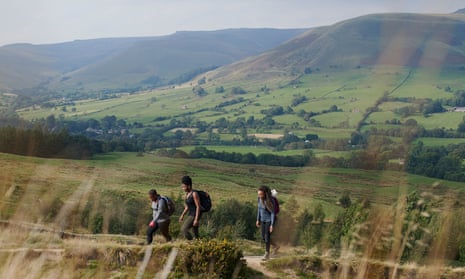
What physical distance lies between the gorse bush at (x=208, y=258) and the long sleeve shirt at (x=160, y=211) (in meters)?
2.05

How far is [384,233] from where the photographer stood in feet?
8.25

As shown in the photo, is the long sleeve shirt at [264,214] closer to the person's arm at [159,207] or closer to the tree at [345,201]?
the person's arm at [159,207]

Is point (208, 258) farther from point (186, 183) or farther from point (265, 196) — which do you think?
point (265, 196)

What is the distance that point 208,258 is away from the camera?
8227 mm

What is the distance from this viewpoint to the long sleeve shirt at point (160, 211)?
34.4ft

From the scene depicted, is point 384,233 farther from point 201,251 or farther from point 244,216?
point 244,216

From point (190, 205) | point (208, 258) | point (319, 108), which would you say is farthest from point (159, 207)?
point (319, 108)

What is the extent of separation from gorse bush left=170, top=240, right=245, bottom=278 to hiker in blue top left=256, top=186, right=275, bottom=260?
2.27 metres

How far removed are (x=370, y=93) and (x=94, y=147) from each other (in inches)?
4330

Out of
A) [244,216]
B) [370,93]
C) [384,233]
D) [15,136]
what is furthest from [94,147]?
[370,93]

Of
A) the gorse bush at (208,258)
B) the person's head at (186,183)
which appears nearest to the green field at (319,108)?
the person's head at (186,183)

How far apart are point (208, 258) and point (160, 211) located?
8.71 ft

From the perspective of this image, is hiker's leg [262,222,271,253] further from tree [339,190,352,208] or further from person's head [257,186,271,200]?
tree [339,190,352,208]

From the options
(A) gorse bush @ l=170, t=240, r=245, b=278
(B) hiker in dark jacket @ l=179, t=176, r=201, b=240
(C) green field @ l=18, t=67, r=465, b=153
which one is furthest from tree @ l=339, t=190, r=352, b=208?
(C) green field @ l=18, t=67, r=465, b=153
